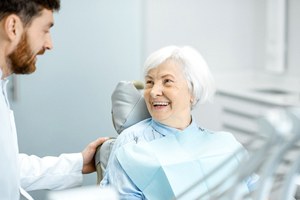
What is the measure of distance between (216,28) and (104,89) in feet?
3.22

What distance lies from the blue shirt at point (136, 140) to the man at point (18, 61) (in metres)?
0.24

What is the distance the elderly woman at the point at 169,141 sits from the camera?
1.73 m

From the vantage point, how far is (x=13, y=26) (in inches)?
61.3

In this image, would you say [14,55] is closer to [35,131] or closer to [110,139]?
[110,139]

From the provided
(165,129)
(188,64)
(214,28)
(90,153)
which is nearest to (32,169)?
(90,153)

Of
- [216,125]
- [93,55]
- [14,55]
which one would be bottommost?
[216,125]

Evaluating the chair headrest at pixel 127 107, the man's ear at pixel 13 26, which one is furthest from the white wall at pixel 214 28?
the man's ear at pixel 13 26

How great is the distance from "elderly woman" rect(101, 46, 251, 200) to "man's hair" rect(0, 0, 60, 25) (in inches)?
17.1

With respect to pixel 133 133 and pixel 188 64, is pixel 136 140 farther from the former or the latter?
pixel 188 64

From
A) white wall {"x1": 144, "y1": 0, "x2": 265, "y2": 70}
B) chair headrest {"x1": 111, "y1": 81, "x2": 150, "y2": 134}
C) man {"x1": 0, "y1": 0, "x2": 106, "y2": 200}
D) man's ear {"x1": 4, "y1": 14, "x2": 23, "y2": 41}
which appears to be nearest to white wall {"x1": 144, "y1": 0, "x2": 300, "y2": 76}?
white wall {"x1": 144, "y1": 0, "x2": 265, "y2": 70}

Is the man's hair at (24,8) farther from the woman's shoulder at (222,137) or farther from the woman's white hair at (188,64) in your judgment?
the woman's shoulder at (222,137)

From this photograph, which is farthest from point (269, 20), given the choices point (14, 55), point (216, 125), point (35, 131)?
point (14, 55)

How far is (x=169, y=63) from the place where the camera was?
1858 millimetres

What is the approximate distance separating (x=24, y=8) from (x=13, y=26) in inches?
2.4
